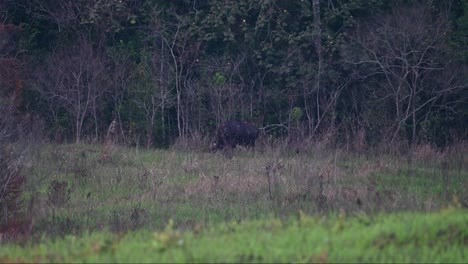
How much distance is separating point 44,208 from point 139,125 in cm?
1249

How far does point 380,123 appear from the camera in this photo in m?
23.7

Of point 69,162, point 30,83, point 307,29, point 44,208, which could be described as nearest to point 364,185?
point 44,208

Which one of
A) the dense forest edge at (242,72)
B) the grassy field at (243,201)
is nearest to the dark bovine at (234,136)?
the dense forest edge at (242,72)

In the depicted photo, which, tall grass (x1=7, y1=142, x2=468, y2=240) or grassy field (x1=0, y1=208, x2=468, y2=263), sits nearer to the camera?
grassy field (x1=0, y1=208, x2=468, y2=263)

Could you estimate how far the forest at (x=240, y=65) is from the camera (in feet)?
79.4

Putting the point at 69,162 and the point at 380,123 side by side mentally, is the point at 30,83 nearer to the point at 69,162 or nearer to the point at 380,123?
the point at 69,162

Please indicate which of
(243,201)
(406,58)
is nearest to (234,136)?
(406,58)

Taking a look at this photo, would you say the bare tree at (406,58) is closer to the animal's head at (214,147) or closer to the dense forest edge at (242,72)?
the dense forest edge at (242,72)

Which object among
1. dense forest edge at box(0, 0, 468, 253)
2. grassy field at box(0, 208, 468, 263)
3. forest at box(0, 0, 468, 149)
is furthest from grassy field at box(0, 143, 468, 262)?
forest at box(0, 0, 468, 149)

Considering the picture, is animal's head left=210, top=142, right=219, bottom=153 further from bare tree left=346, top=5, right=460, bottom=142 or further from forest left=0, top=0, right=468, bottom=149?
bare tree left=346, top=5, right=460, bottom=142

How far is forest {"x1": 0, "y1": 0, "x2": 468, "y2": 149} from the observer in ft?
79.4

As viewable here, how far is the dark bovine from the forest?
249cm

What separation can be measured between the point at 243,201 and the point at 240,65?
44.7 feet

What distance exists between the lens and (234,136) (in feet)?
70.0
